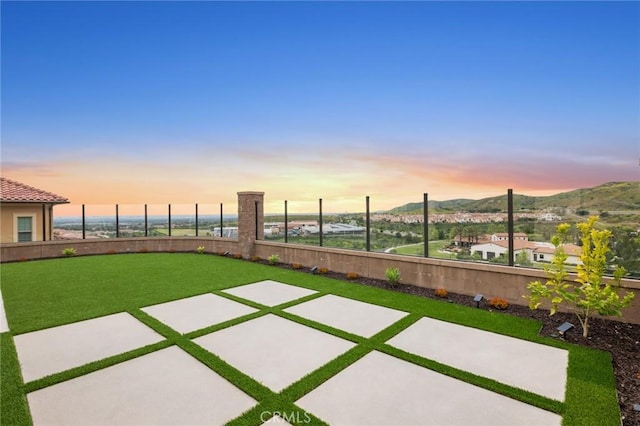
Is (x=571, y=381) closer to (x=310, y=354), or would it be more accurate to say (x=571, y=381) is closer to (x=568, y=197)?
(x=310, y=354)

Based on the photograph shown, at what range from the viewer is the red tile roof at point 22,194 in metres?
13.5

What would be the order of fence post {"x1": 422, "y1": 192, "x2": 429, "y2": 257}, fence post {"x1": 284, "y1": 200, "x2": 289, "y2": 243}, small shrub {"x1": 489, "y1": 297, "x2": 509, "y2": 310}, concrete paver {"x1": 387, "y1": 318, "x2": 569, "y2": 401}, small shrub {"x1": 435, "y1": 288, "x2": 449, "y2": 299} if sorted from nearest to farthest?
concrete paver {"x1": 387, "y1": 318, "x2": 569, "y2": 401}
small shrub {"x1": 489, "y1": 297, "x2": 509, "y2": 310}
small shrub {"x1": 435, "y1": 288, "x2": 449, "y2": 299}
fence post {"x1": 422, "y1": 192, "x2": 429, "y2": 257}
fence post {"x1": 284, "y1": 200, "x2": 289, "y2": 243}

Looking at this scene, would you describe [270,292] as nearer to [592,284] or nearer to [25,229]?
[592,284]

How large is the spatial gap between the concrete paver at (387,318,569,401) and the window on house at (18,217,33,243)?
17766mm

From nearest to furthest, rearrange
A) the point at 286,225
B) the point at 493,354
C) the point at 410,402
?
the point at 410,402 → the point at 493,354 → the point at 286,225

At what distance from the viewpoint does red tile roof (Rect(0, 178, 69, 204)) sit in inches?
533

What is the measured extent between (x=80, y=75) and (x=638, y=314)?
54.7 feet

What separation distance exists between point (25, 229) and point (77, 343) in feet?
46.5

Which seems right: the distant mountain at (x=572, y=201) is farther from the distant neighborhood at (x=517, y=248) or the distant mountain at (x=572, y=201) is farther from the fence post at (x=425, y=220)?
the distant neighborhood at (x=517, y=248)

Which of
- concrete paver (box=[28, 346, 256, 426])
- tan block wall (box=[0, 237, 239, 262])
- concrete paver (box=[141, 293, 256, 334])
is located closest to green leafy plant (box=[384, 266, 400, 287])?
concrete paver (box=[141, 293, 256, 334])

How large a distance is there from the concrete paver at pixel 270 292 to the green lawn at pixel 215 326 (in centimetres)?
38

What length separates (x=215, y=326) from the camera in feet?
16.6

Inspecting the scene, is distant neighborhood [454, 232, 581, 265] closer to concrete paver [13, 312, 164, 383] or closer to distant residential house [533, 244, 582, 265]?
distant residential house [533, 244, 582, 265]

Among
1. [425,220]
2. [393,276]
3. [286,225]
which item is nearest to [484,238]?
[425,220]
